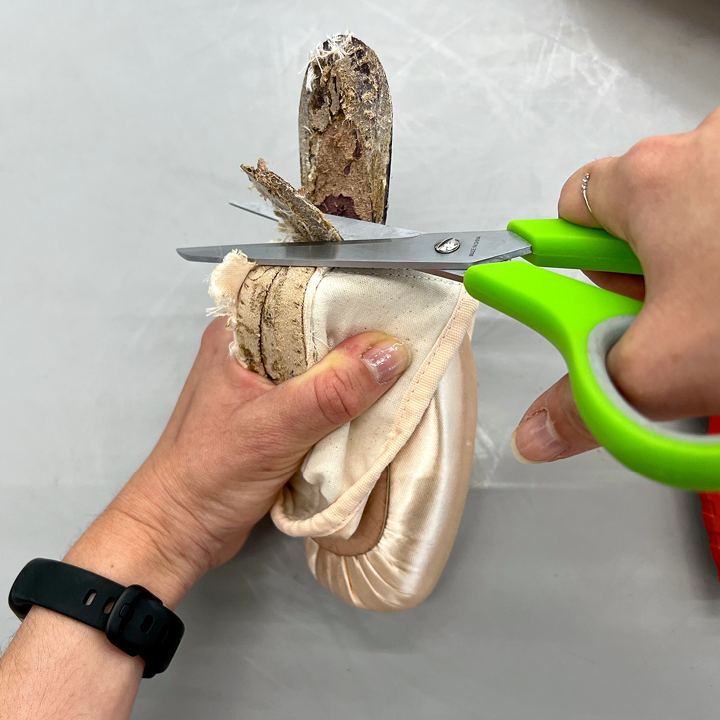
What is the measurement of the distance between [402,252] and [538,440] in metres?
0.28

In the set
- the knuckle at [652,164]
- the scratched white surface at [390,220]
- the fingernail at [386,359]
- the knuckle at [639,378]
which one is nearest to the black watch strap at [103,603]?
the scratched white surface at [390,220]

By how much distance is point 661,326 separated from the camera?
440 millimetres

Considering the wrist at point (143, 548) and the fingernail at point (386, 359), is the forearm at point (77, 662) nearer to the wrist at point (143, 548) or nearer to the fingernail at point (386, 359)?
the wrist at point (143, 548)

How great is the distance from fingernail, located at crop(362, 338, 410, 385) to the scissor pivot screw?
155 millimetres

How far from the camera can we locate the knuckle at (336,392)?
0.72 m

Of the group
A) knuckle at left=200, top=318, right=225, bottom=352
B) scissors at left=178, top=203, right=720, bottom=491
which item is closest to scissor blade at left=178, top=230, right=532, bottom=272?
scissors at left=178, top=203, right=720, bottom=491

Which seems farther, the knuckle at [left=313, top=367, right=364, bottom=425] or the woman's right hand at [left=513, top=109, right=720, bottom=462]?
the knuckle at [left=313, top=367, right=364, bottom=425]

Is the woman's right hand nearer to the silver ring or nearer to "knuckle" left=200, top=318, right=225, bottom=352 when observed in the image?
the silver ring

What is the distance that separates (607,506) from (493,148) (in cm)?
79

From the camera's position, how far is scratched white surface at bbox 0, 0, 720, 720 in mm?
1013

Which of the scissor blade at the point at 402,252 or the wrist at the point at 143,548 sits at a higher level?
the scissor blade at the point at 402,252

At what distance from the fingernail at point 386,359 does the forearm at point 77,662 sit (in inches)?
20.1

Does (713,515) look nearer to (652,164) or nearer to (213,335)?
(652,164)

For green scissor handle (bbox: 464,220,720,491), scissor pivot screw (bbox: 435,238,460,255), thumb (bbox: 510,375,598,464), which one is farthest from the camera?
scissor pivot screw (bbox: 435,238,460,255)
